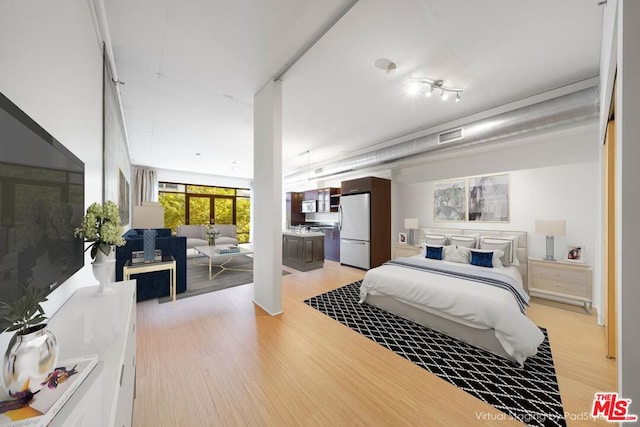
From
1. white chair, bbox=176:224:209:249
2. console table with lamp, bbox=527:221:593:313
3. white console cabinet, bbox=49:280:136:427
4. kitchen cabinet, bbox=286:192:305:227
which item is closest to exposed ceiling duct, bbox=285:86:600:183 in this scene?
console table with lamp, bbox=527:221:593:313

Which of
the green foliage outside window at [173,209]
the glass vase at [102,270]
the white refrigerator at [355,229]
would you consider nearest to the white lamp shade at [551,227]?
the white refrigerator at [355,229]

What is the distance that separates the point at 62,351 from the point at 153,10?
2.42 metres

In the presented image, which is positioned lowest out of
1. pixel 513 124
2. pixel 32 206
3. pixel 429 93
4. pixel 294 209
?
pixel 32 206

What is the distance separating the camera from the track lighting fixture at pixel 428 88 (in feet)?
9.29

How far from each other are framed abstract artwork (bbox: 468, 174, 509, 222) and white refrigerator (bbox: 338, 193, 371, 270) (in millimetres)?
1987

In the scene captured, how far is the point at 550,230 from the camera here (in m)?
3.32

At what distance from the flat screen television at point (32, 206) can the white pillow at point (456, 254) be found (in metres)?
4.36

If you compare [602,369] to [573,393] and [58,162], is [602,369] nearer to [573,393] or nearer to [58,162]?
[573,393]

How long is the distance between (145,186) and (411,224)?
7.85 m

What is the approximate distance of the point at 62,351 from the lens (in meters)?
0.94

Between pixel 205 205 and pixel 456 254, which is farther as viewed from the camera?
pixel 205 205

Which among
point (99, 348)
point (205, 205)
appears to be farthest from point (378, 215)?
point (205, 205)

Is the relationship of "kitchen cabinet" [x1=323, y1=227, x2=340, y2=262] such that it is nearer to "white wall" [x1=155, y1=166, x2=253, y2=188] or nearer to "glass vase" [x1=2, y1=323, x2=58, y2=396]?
"white wall" [x1=155, y1=166, x2=253, y2=188]

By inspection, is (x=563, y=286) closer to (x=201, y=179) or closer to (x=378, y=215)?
(x=378, y=215)
